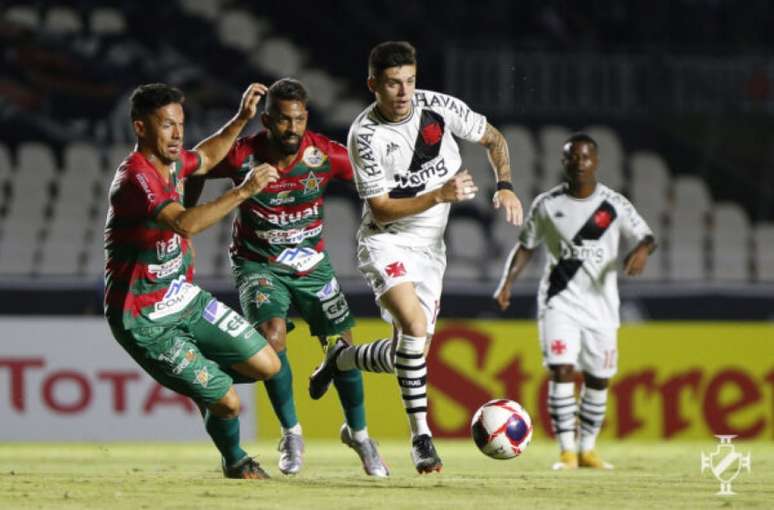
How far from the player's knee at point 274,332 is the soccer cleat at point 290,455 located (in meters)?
0.52

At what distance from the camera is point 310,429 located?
44.8ft

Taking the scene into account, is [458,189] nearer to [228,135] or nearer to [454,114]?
[454,114]

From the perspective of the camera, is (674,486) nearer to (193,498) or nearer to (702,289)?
(193,498)

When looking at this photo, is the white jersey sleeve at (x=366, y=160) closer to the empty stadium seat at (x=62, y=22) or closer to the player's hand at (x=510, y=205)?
the player's hand at (x=510, y=205)

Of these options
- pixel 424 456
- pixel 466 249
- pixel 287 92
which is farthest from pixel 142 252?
pixel 466 249

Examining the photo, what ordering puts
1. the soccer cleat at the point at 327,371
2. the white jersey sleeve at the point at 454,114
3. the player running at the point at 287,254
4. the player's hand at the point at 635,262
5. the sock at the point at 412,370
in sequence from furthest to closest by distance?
the player's hand at the point at 635,262 → the soccer cleat at the point at 327,371 → the player running at the point at 287,254 → the white jersey sleeve at the point at 454,114 → the sock at the point at 412,370

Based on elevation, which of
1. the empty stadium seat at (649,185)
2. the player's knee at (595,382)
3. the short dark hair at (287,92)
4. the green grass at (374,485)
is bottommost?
the green grass at (374,485)

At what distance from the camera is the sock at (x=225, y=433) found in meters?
8.30

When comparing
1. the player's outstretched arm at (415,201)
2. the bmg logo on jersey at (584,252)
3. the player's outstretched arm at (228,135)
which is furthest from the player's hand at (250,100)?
the bmg logo on jersey at (584,252)

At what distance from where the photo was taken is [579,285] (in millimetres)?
10664

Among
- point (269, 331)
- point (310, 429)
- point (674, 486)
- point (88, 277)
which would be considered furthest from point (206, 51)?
point (674, 486)

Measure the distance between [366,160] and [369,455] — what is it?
1790 millimetres

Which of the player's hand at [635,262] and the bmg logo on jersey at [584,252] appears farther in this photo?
the bmg logo on jersey at [584,252]

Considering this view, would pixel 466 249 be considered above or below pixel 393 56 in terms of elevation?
above
